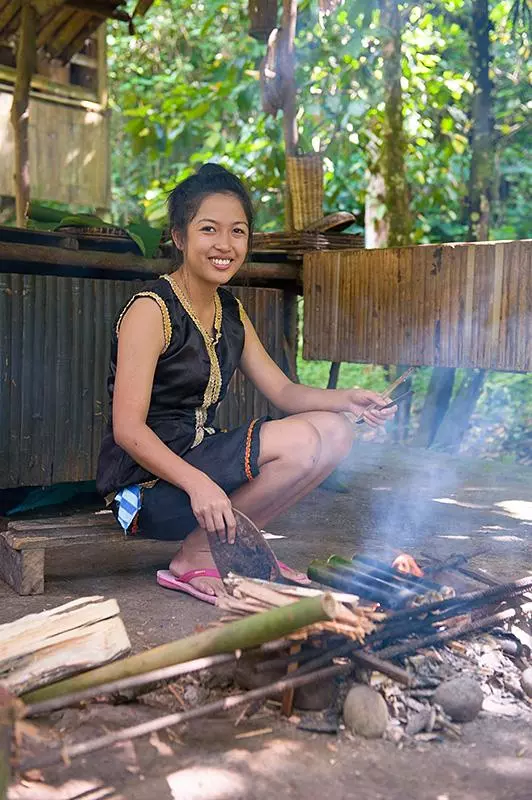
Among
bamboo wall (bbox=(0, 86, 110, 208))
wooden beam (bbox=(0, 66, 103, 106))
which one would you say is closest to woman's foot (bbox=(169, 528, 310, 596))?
bamboo wall (bbox=(0, 86, 110, 208))

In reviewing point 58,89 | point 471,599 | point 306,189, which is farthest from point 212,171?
point 58,89

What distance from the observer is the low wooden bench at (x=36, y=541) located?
351 centimetres

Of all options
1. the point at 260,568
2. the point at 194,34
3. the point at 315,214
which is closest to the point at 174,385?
the point at 260,568

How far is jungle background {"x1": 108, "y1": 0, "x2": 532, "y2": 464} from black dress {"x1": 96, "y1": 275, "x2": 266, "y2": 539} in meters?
3.42

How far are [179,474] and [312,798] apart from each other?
1382 mm

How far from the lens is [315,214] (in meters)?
5.77

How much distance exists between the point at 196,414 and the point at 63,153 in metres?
6.13

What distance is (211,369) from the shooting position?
12.0 ft

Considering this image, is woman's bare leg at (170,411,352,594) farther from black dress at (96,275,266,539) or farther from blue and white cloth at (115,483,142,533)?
blue and white cloth at (115,483,142,533)

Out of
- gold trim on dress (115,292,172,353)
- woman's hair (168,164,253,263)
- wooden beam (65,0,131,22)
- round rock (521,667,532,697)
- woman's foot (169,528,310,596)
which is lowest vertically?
round rock (521,667,532,697)

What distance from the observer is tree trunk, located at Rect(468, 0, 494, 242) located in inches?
317

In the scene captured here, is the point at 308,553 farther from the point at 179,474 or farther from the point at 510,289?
the point at 510,289

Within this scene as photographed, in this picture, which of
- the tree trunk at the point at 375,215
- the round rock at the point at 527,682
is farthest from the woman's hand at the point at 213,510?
the tree trunk at the point at 375,215

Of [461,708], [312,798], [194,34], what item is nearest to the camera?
[312,798]
